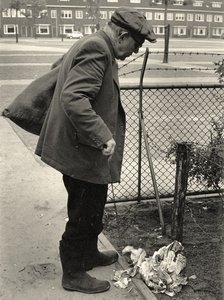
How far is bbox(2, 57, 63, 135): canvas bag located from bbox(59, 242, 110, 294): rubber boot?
86 centimetres

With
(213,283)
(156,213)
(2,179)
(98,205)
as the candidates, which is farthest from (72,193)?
(2,179)

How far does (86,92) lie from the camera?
96.0 inches

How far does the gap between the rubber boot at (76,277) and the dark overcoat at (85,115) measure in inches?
21.8

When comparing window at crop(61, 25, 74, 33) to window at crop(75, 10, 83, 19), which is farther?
window at crop(61, 25, 74, 33)

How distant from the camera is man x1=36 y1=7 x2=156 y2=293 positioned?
8.01ft

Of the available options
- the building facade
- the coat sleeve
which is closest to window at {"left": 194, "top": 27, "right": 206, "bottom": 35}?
the building facade

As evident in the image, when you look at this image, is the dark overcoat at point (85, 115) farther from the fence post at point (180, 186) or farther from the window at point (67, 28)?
the window at point (67, 28)

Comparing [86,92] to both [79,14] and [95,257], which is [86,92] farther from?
Answer: [79,14]

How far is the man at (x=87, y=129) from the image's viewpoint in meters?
2.44

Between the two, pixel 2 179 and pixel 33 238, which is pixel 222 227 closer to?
pixel 33 238

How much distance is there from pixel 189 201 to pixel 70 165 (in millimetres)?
2173

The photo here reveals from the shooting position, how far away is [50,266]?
10.5 ft

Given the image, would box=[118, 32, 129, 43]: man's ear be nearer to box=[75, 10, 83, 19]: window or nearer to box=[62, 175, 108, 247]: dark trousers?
box=[62, 175, 108, 247]: dark trousers

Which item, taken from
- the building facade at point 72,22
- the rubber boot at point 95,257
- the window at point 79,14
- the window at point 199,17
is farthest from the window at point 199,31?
the rubber boot at point 95,257
